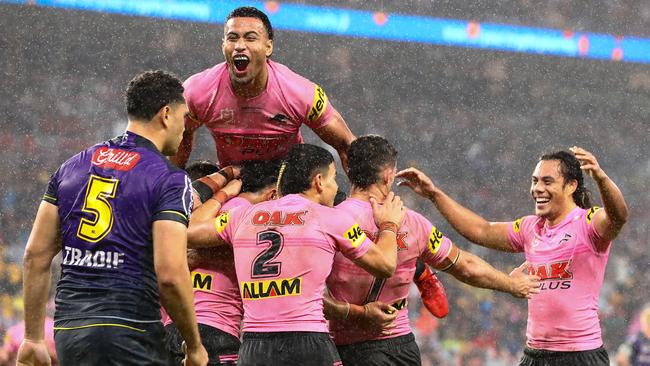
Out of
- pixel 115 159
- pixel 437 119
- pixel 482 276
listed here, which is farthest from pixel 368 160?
pixel 437 119

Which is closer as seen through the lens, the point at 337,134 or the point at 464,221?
the point at 337,134

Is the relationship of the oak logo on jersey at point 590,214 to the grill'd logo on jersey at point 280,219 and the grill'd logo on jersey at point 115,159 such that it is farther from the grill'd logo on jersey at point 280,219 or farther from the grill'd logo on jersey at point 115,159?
the grill'd logo on jersey at point 115,159

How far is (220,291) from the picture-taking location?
14.4 ft

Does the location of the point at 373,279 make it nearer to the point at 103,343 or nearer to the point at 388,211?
the point at 388,211

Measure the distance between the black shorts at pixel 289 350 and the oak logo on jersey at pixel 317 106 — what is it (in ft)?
4.19

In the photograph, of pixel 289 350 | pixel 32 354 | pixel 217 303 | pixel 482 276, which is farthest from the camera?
pixel 482 276

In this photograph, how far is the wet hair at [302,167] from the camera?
12.9 ft

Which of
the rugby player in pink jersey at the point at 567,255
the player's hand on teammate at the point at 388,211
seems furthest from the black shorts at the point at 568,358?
the player's hand on teammate at the point at 388,211

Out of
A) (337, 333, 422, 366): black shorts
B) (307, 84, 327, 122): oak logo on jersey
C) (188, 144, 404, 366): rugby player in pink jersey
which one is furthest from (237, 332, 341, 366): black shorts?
(307, 84, 327, 122): oak logo on jersey

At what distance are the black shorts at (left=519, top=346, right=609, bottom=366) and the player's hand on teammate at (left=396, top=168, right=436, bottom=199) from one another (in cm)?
107

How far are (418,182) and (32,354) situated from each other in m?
2.51

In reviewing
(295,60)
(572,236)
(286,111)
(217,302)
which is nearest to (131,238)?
(217,302)

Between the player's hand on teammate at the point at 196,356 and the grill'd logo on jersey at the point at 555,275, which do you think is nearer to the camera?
the player's hand on teammate at the point at 196,356

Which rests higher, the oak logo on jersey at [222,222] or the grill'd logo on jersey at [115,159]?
the grill'd logo on jersey at [115,159]
